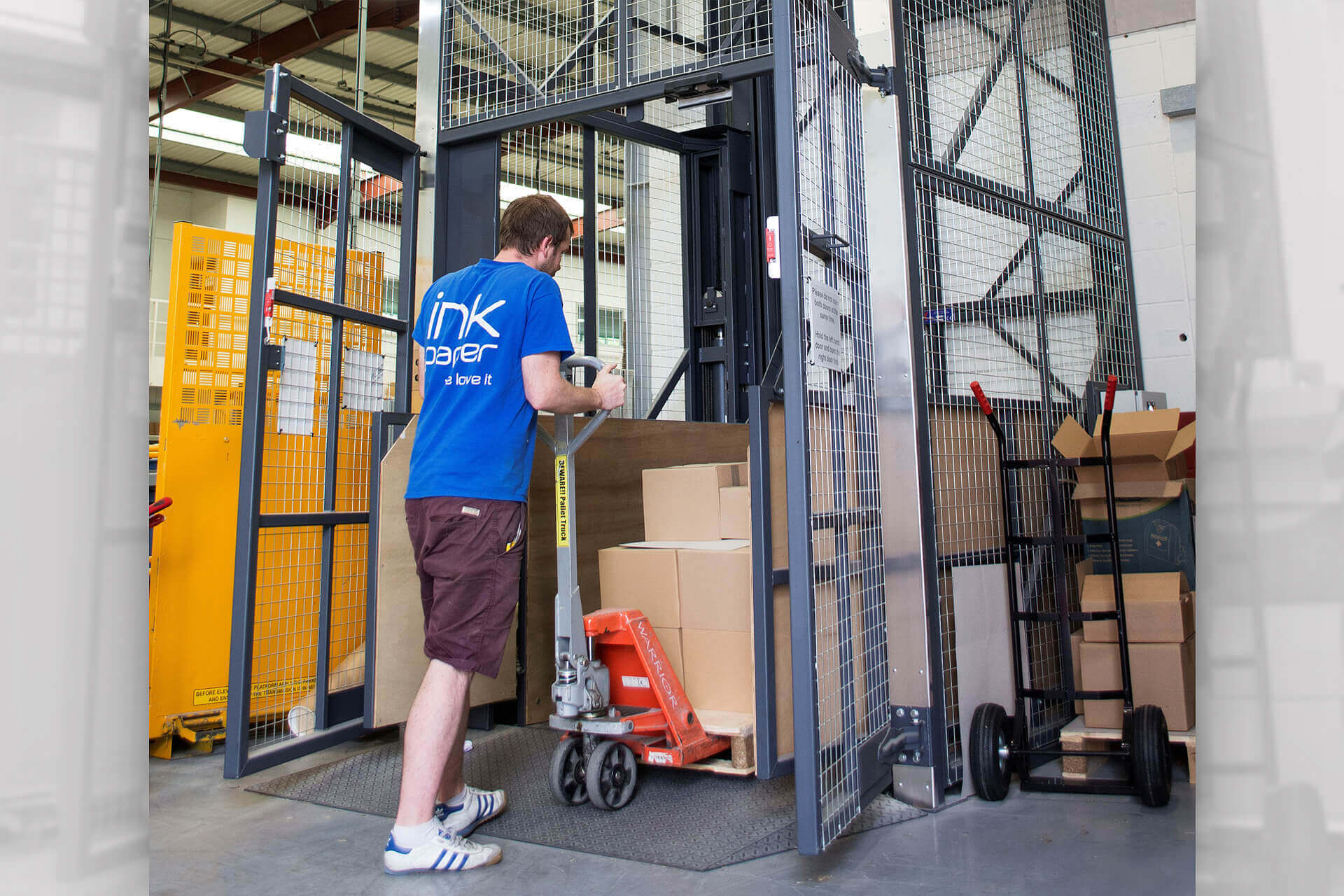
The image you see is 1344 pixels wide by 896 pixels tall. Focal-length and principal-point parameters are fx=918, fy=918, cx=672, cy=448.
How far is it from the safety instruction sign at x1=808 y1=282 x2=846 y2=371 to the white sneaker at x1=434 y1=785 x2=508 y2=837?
1.60 metres

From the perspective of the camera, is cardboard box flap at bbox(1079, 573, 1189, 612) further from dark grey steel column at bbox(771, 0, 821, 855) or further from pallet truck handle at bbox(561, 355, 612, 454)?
pallet truck handle at bbox(561, 355, 612, 454)

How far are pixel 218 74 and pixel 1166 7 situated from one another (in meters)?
10.3

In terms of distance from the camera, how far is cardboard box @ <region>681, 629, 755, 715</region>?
9.93ft

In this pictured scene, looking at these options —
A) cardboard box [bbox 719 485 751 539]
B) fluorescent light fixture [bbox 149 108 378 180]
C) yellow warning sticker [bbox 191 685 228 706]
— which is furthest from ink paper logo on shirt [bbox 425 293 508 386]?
fluorescent light fixture [bbox 149 108 378 180]

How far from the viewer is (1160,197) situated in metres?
4.78

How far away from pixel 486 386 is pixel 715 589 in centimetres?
106

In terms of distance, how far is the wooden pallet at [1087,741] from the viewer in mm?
3072

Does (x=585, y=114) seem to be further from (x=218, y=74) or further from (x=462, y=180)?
(x=218, y=74)

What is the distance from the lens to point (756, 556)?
2.52 m

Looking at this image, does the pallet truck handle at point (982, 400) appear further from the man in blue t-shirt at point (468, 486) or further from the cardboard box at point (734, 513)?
the man in blue t-shirt at point (468, 486)

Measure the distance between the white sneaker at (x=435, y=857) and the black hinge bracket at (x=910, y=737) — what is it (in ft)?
4.22

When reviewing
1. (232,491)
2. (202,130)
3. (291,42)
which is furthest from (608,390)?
(202,130)

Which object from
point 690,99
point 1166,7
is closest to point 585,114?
point 690,99

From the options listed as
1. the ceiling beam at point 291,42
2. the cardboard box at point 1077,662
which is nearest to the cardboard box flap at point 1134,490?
the cardboard box at point 1077,662
